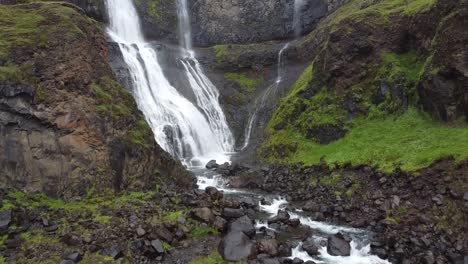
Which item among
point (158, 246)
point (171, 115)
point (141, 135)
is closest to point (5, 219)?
point (158, 246)

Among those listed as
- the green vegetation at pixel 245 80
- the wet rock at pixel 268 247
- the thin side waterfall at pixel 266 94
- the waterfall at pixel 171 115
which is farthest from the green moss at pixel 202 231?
the green vegetation at pixel 245 80

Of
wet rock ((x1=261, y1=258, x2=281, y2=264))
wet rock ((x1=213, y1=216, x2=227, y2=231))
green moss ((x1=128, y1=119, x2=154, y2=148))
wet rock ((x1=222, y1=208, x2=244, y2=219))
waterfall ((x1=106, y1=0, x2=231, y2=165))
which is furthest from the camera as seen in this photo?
waterfall ((x1=106, y1=0, x2=231, y2=165))

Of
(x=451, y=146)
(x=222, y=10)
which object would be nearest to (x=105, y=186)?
(x=451, y=146)

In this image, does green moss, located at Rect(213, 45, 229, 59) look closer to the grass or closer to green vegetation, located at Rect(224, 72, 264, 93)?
green vegetation, located at Rect(224, 72, 264, 93)

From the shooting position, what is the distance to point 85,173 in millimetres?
16578

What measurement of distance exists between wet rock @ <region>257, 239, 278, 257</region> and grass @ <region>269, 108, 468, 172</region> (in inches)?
338

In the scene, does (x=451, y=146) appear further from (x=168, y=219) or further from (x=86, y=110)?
(x=86, y=110)

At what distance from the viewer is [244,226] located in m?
14.9

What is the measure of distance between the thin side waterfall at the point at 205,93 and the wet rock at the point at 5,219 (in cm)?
2280

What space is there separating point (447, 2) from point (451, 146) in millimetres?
10397

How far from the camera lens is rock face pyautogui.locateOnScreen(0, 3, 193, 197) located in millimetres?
15430

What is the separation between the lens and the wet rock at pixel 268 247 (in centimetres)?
1339

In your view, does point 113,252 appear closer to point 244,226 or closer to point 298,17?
point 244,226

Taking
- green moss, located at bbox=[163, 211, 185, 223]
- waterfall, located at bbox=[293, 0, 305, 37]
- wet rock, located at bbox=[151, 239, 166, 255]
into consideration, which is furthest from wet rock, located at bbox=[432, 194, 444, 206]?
waterfall, located at bbox=[293, 0, 305, 37]
